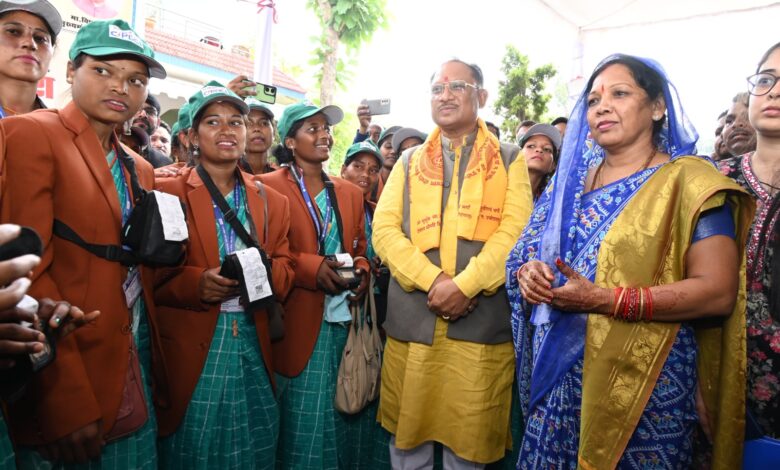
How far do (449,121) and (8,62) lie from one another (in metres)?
2.22

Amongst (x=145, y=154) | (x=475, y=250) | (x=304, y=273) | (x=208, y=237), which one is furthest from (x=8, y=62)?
(x=475, y=250)

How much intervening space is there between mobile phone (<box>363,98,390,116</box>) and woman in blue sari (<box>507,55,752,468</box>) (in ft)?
11.6

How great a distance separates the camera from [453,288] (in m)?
2.53

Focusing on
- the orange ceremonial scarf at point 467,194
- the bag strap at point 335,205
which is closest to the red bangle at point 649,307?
the orange ceremonial scarf at point 467,194

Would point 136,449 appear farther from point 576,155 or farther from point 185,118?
point 576,155

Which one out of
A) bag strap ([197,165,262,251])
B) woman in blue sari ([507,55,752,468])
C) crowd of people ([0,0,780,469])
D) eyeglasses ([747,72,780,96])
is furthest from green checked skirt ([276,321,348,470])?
eyeglasses ([747,72,780,96])

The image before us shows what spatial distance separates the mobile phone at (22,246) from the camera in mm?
1173

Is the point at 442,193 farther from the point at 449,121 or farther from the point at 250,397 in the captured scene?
the point at 250,397

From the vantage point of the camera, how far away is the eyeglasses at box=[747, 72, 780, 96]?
2141mm

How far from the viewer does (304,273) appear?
9.57 ft

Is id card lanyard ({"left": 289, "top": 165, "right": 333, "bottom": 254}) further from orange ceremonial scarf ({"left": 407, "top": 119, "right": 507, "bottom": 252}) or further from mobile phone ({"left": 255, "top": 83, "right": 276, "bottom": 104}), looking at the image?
mobile phone ({"left": 255, "top": 83, "right": 276, "bottom": 104})

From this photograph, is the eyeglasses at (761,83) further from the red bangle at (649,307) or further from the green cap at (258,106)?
the green cap at (258,106)

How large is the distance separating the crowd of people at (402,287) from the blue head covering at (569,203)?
0.04 feet

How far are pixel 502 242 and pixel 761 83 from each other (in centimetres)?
137
